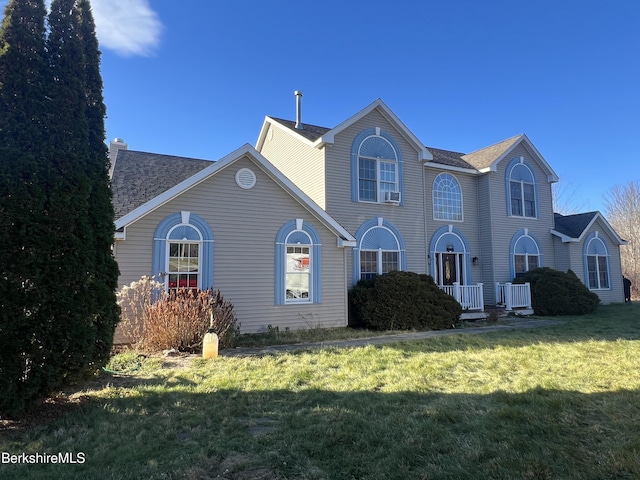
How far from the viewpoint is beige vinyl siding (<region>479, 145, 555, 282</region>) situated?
57.3 ft

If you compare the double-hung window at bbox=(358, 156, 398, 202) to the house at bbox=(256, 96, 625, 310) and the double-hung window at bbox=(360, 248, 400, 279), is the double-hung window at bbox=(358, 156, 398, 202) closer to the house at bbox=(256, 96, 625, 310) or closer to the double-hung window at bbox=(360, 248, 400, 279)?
the house at bbox=(256, 96, 625, 310)

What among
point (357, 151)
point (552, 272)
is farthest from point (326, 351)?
point (552, 272)

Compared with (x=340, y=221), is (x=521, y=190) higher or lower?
higher

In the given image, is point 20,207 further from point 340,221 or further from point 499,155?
point 499,155

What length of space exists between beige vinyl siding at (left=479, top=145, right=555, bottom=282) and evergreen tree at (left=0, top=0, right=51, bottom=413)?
54.7ft

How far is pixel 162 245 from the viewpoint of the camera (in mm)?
9969

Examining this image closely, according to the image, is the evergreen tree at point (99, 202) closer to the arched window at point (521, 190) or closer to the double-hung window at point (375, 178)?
the double-hung window at point (375, 178)

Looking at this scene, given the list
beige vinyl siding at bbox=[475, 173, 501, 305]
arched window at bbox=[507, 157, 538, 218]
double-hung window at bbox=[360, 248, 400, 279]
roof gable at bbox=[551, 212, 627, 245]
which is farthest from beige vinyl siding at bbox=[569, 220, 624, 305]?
double-hung window at bbox=[360, 248, 400, 279]

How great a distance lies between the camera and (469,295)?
15.3m

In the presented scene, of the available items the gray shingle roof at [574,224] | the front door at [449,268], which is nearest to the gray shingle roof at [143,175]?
the front door at [449,268]

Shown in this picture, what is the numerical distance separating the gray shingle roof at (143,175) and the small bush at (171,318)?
6.59ft

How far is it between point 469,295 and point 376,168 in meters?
6.08

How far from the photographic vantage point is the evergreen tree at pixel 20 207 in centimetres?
427

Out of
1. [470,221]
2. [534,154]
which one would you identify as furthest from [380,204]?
[534,154]
